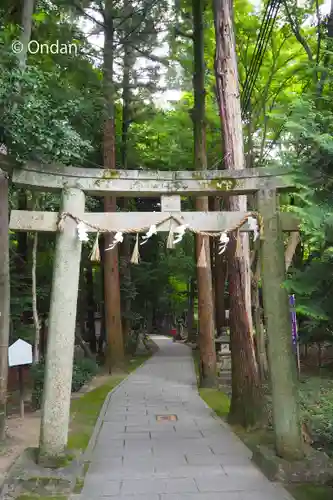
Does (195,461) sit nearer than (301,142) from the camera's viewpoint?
No

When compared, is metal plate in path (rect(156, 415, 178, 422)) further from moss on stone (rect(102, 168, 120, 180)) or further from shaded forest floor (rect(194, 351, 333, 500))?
moss on stone (rect(102, 168, 120, 180))

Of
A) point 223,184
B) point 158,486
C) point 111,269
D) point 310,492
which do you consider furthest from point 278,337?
point 111,269

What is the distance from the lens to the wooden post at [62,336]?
5.76m

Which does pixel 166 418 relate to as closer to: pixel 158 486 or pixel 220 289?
pixel 158 486

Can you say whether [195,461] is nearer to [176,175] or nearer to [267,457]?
[267,457]

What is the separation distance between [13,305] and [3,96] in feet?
28.0

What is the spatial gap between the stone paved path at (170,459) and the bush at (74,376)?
64.7 inches

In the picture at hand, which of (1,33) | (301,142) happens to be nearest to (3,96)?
(1,33)

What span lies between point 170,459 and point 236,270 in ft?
11.7

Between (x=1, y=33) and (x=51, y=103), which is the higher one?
(x=1, y=33)

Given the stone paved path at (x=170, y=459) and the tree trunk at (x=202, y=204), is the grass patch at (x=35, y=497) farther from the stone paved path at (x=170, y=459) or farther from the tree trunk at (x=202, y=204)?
the tree trunk at (x=202, y=204)

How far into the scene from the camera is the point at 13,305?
1314cm

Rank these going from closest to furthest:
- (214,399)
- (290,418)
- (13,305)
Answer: (290,418)
(214,399)
(13,305)

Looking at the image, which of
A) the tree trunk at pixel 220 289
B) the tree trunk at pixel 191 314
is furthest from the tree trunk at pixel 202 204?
the tree trunk at pixel 191 314
